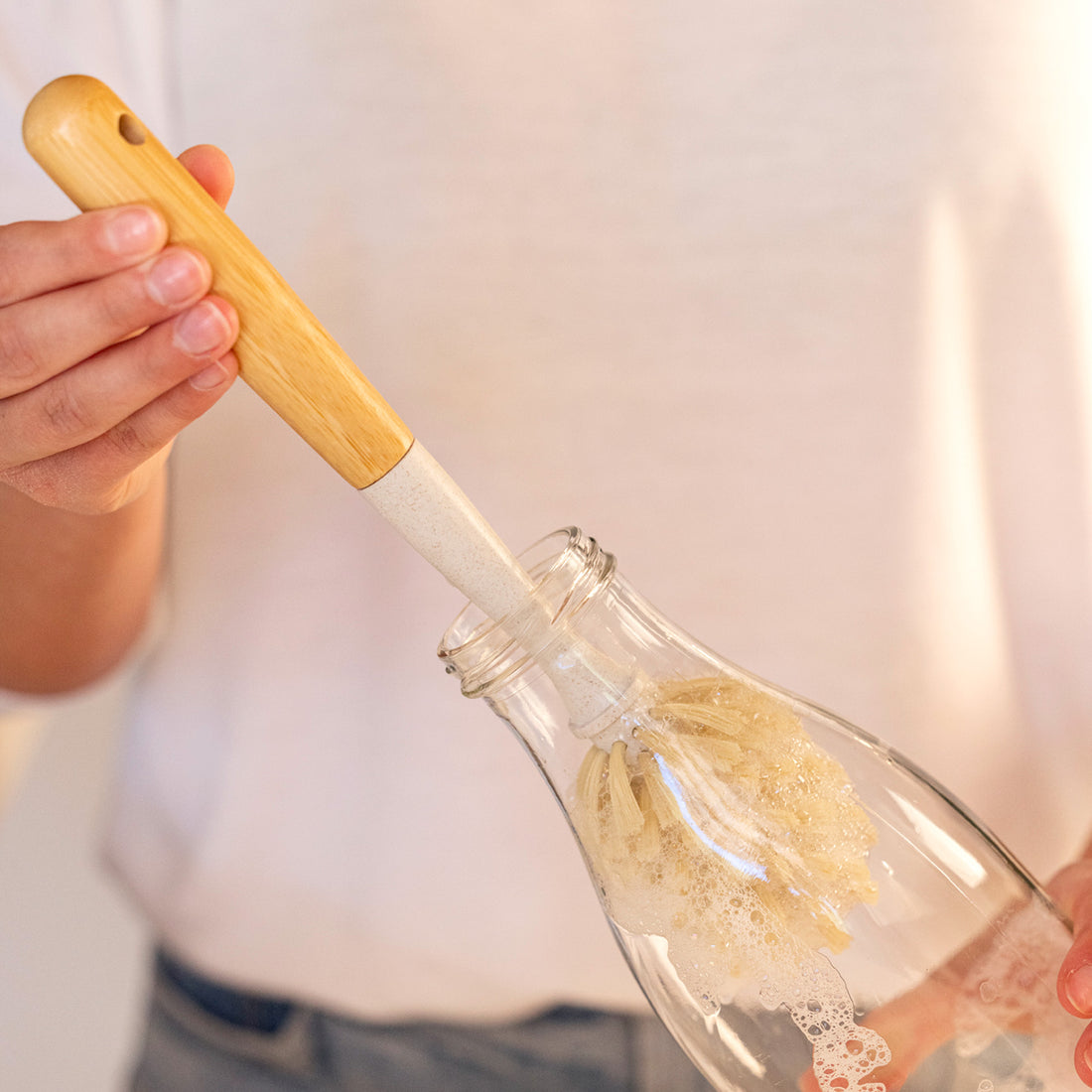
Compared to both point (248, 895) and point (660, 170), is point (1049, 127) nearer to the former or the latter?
point (660, 170)

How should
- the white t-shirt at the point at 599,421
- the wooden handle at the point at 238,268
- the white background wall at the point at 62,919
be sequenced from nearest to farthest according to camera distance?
the wooden handle at the point at 238,268
the white t-shirt at the point at 599,421
the white background wall at the point at 62,919

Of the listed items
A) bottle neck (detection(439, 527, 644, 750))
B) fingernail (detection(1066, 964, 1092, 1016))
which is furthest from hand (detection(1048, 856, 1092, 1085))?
bottle neck (detection(439, 527, 644, 750))

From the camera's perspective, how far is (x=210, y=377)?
24cm

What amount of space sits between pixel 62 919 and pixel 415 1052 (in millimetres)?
500

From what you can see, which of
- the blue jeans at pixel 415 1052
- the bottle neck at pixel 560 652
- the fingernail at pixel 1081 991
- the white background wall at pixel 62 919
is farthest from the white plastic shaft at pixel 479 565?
the white background wall at pixel 62 919

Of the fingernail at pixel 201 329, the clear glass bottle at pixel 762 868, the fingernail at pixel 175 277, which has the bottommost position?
the clear glass bottle at pixel 762 868

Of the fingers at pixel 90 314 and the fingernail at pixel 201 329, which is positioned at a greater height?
the fingers at pixel 90 314

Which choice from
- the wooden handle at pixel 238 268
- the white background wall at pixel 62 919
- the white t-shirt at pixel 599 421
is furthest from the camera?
the white background wall at pixel 62 919

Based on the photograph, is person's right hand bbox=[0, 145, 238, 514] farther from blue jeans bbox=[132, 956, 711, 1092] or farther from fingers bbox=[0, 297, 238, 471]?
blue jeans bbox=[132, 956, 711, 1092]

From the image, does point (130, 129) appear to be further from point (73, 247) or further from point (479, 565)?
point (479, 565)

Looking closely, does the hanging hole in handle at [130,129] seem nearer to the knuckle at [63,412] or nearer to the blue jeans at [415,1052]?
the knuckle at [63,412]

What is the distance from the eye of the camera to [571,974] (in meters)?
0.52

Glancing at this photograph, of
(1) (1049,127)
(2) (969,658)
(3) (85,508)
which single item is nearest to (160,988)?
(3) (85,508)

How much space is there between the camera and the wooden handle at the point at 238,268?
21cm
